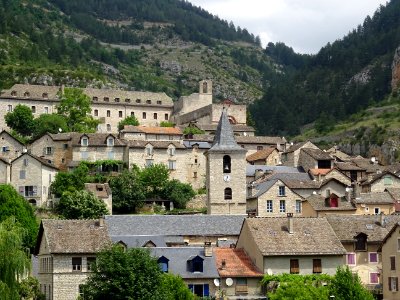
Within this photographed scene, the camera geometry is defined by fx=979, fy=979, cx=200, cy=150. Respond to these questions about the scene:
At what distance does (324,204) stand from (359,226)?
14.3m

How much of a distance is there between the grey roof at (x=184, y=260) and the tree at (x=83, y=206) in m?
24.3

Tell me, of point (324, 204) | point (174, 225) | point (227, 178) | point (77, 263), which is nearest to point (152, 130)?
point (227, 178)

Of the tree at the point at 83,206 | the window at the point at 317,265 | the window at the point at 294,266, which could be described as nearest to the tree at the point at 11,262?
the window at the point at 294,266

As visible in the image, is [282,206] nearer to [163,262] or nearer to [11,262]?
[163,262]

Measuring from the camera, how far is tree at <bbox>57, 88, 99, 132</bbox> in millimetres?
140750

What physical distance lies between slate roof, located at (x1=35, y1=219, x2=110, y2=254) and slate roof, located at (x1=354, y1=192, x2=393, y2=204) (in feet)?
99.8

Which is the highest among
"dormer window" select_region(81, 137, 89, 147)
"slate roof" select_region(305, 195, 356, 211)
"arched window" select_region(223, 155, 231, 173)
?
"dormer window" select_region(81, 137, 89, 147)

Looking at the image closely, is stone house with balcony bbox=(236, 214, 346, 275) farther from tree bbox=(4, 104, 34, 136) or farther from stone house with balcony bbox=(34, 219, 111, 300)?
tree bbox=(4, 104, 34, 136)

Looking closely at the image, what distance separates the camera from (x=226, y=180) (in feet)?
319

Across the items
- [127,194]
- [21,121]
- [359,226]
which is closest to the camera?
[359,226]

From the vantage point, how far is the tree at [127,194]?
10656cm

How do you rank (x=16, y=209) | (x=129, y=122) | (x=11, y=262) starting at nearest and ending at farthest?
(x=11, y=262) → (x=16, y=209) → (x=129, y=122)

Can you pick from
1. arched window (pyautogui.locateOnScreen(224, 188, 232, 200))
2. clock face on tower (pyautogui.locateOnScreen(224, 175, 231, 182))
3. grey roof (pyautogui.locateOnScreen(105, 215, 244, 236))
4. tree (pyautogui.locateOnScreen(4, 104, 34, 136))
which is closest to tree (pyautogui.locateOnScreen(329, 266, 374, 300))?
grey roof (pyautogui.locateOnScreen(105, 215, 244, 236))

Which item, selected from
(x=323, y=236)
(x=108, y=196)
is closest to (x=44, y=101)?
(x=108, y=196)
